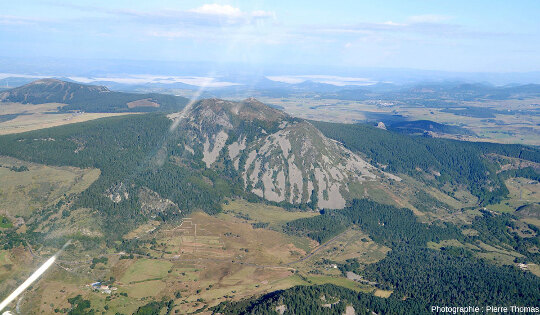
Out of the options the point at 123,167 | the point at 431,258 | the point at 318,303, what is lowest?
the point at 431,258

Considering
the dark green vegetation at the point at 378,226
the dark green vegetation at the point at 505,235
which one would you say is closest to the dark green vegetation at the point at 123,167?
the dark green vegetation at the point at 378,226

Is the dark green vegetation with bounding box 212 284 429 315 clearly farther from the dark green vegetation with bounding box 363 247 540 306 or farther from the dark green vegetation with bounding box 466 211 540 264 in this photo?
the dark green vegetation with bounding box 466 211 540 264

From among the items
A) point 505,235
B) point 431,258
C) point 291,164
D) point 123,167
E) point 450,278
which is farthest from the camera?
point 291,164

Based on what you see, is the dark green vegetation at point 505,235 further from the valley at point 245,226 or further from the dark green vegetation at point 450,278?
the dark green vegetation at point 450,278

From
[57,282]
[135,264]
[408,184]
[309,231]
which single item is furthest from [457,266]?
[57,282]

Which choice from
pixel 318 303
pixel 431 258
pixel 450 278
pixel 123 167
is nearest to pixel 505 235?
pixel 431 258

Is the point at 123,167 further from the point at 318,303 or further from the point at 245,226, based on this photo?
the point at 318,303

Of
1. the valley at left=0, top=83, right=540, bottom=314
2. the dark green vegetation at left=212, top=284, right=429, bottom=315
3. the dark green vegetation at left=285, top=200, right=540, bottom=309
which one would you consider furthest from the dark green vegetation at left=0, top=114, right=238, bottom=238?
the dark green vegetation at left=212, top=284, right=429, bottom=315
